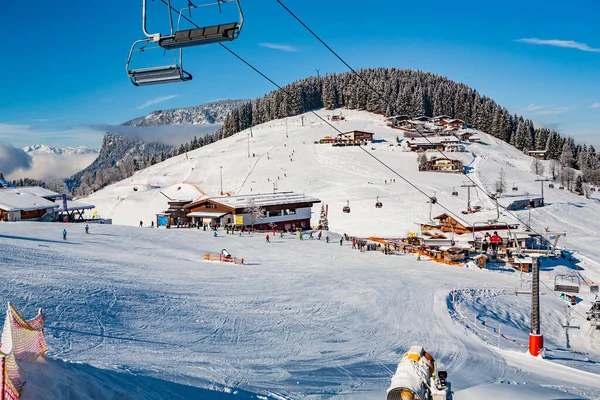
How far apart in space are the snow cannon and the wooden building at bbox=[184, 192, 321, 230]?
3783 cm

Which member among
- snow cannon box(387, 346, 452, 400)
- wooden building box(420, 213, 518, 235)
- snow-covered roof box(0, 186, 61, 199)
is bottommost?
snow cannon box(387, 346, 452, 400)

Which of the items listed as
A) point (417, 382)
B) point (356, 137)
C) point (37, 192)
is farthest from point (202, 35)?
point (356, 137)

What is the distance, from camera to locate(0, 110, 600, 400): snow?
1021 cm

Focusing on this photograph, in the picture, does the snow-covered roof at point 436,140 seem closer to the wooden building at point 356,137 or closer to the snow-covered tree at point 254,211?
the wooden building at point 356,137

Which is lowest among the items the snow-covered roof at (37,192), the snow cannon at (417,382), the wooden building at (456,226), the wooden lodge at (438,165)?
the snow cannon at (417,382)

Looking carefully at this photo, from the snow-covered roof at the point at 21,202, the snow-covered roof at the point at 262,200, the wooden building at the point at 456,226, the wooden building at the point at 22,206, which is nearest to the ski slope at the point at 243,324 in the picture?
the wooden building at the point at 22,206

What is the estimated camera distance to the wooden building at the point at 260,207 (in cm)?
4503

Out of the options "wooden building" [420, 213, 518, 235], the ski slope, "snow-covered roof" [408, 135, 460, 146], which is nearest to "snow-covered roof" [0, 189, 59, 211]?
the ski slope

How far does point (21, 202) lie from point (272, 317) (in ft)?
109

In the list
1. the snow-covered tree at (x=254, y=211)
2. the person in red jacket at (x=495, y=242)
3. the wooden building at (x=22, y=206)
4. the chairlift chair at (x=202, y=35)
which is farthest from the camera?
the snow-covered tree at (x=254, y=211)

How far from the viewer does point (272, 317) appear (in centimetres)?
1602

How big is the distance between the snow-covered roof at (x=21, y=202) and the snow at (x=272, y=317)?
733 centimetres

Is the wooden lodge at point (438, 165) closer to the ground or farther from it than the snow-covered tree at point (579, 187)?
farther from it

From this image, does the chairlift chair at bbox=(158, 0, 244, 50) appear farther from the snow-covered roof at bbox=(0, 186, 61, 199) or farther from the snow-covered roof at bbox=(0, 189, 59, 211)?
the snow-covered roof at bbox=(0, 186, 61, 199)
